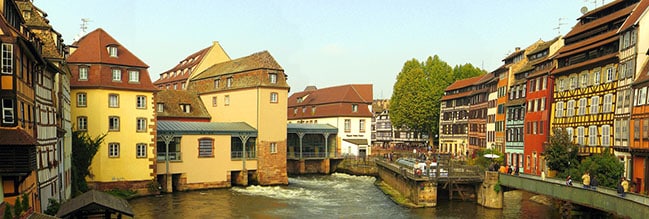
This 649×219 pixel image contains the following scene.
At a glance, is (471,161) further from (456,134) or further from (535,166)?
(456,134)

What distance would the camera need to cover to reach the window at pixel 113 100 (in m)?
43.5

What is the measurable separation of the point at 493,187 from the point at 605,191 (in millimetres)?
11949

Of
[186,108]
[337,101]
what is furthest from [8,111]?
[337,101]

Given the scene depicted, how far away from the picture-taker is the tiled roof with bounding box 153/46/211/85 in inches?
2995

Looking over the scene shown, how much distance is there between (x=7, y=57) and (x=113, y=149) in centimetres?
2543

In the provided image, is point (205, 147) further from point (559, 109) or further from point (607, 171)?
point (607, 171)

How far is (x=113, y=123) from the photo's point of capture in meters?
43.6

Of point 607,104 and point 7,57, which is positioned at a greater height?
point 7,57

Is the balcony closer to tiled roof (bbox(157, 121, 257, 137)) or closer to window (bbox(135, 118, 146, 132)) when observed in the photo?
tiled roof (bbox(157, 121, 257, 137))

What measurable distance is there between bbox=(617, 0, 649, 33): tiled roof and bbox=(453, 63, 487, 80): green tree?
167ft

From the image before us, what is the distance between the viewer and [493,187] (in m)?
39.0

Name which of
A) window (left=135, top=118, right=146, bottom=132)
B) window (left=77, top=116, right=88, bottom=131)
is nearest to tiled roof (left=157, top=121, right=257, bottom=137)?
window (left=135, top=118, right=146, bottom=132)

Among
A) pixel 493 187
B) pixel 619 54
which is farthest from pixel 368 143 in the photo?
pixel 619 54

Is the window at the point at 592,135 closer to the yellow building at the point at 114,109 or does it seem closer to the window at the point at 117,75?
the yellow building at the point at 114,109
